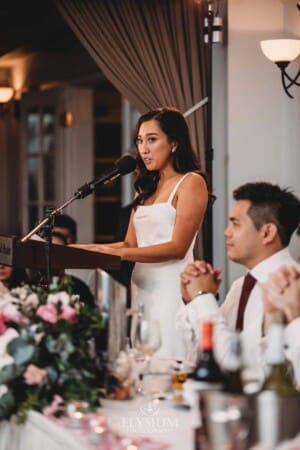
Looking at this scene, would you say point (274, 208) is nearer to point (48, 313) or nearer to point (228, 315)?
point (228, 315)

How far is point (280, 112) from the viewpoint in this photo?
20.5ft

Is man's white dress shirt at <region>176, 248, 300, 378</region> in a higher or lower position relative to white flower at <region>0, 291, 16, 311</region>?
lower

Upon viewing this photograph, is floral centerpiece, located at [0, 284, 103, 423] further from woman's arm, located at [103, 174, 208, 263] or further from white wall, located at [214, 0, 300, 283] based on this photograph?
white wall, located at [214, 0, 300, 283]

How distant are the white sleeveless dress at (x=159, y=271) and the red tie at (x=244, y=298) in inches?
52.0

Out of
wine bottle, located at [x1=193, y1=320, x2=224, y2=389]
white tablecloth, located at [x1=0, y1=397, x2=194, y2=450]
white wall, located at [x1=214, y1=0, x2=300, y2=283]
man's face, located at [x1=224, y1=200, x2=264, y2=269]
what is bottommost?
white tablecloth, located at [x1=0, y1=397, x2=194, y2=450]

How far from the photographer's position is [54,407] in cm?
273

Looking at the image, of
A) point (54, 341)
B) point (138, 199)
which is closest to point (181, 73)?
point (138, 199)

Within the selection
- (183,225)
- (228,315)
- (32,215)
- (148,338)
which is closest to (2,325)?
(148,338)

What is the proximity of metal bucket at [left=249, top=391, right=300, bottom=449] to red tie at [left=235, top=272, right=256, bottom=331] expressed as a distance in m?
Result: 1.27

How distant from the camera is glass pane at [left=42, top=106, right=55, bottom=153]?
31.8ft

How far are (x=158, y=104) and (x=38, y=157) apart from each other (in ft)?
11.7

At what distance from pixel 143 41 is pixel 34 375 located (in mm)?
4074

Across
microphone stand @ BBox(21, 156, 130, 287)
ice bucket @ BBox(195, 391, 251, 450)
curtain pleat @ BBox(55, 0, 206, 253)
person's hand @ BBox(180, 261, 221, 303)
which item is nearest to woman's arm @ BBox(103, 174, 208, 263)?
microphone stand @ BBox(21, 156, 130, 287)

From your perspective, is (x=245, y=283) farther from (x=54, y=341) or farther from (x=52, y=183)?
(x=52, y=183)
